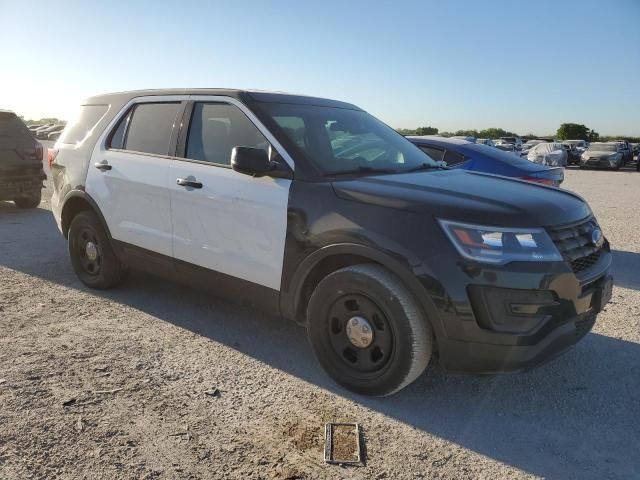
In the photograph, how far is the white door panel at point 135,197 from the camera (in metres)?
4.03

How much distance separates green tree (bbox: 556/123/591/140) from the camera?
5875 cm

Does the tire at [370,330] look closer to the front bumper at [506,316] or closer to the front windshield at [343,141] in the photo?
the front bumper at [506,316]

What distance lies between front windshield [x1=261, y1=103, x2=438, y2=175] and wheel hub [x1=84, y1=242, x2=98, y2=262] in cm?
224

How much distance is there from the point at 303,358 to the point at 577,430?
171cm

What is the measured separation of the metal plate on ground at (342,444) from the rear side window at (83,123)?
11.6 feet

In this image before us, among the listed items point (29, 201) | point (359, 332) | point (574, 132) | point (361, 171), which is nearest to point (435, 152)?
point (361, 171)

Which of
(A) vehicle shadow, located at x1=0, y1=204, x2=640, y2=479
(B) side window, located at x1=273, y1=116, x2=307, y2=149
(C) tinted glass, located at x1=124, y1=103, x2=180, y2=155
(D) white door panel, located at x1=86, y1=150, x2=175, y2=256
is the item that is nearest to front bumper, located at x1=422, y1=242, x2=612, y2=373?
(A) vehicle shadow, located at x1=0, y1=204, x2=640, y2=479

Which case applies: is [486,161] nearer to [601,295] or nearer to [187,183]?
[601,295]

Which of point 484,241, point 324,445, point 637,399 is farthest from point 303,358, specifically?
point 637,399

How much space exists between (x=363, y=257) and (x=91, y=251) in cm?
292

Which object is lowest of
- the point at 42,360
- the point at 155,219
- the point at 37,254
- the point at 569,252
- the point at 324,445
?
the point at 37,254

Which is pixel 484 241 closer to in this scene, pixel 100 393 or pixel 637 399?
pixel 637 399

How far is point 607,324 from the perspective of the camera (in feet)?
14.3

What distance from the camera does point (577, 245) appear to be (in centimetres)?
295
